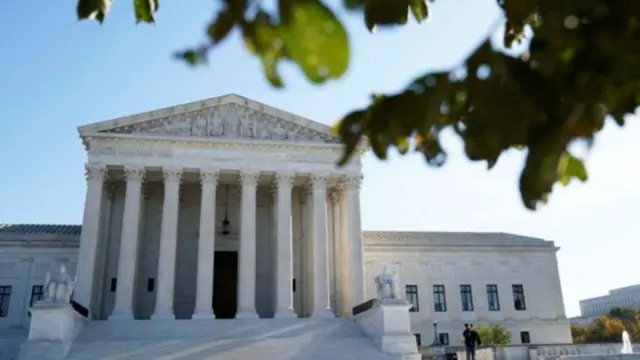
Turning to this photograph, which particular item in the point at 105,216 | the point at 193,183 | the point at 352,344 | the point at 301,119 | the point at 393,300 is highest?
the point at 301,119

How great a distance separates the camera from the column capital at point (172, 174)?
106ft

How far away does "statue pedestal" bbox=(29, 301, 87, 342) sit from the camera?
81.2ft

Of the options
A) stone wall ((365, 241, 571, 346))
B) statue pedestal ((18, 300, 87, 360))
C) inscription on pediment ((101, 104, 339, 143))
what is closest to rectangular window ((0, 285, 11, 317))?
statue pedestal ((18, 300, 87, 360))

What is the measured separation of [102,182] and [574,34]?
107 ft

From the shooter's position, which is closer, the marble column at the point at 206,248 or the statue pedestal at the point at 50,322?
the statue pedestal at the point at 50,322

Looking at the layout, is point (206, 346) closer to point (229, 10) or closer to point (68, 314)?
point (68, 314)

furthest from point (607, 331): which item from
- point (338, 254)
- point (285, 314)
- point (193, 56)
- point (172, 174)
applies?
point (193, 56)

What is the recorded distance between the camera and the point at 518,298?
4456 cm

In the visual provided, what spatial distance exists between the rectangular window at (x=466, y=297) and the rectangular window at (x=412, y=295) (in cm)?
338

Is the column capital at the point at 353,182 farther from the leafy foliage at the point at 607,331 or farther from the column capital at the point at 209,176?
the leafy foliage at the point at 607,331

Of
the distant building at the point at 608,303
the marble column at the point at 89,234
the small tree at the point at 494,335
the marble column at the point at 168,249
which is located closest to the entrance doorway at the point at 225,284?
the marble column at the point at 168,249

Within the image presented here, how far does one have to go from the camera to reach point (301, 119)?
3428 cm

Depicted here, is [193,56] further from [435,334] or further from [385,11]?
[435,334]

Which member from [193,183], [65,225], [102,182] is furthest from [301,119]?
[65,225]
